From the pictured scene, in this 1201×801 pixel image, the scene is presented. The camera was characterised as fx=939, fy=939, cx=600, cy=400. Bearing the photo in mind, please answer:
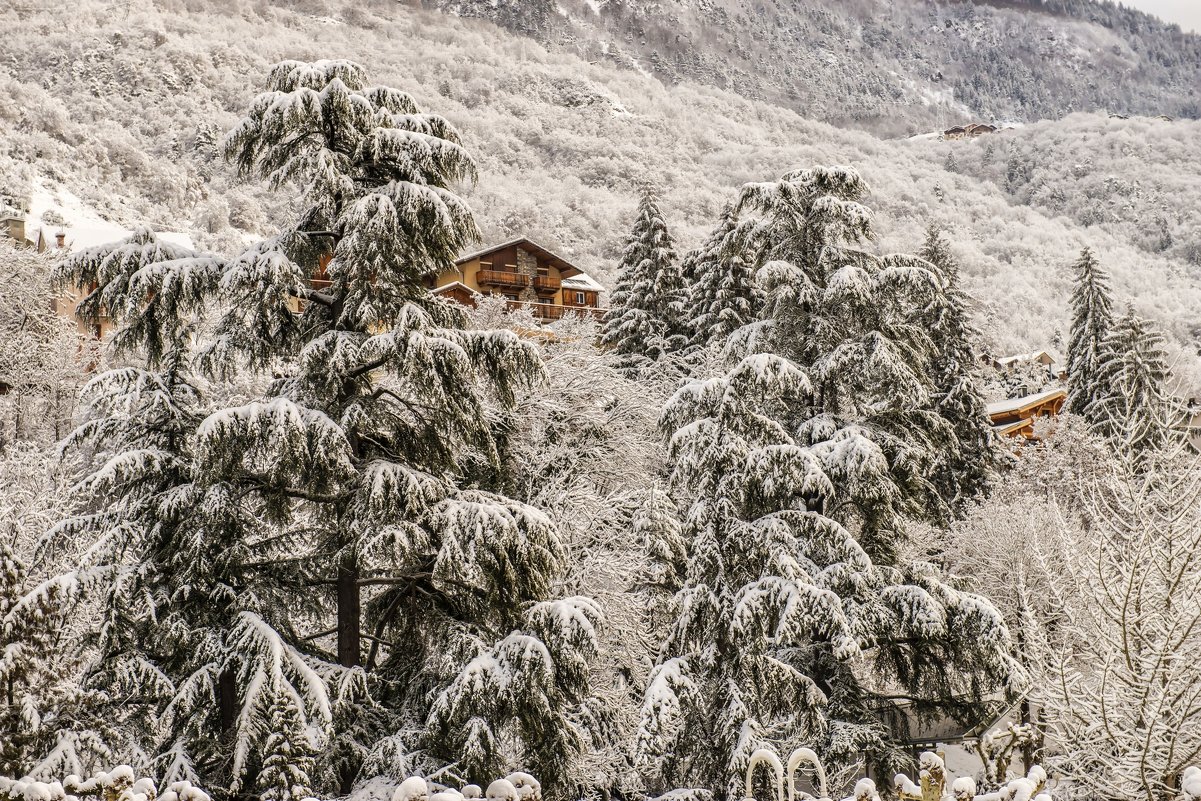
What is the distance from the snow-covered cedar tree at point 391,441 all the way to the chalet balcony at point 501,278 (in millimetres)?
36262

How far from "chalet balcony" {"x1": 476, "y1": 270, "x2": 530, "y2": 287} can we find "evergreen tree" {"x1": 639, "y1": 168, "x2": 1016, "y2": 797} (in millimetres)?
31619

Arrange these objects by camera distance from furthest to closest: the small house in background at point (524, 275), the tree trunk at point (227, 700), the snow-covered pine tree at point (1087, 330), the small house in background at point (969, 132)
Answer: the small house in background at point (969, 132) < the small house in background at point (524, 275) < the snow-covered pine tree at point (1087, 330) < the tree trunk at point (227, 700)

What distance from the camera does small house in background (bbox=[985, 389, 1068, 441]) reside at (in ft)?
163

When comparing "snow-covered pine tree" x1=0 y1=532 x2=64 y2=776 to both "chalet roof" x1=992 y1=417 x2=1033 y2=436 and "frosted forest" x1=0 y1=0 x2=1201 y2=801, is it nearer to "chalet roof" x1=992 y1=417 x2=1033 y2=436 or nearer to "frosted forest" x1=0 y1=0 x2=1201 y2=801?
"frosted forest" x1=0 y1=0 x2=1201 y2=801

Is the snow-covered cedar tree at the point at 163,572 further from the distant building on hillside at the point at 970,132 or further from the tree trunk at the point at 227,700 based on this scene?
the distant building on hillside at the point at 970,132

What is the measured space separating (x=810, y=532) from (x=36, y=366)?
2913cm

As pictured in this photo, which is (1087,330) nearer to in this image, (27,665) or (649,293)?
(649,293)

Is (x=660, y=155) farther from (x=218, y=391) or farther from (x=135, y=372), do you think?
(x=135, y=372)

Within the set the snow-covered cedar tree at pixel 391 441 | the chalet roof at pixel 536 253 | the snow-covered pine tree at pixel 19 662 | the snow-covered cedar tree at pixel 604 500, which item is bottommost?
the chalet roof at pixel 536 253

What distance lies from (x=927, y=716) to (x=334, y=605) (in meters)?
9.39

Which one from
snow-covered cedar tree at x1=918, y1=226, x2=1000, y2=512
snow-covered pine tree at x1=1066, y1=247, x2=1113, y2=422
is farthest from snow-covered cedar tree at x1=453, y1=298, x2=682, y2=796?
snow-covered pine tree at x1=1066, y1=247, x2=1113, y2=422

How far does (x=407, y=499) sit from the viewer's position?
28.3 ft

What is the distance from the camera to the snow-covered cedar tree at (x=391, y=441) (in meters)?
8.34

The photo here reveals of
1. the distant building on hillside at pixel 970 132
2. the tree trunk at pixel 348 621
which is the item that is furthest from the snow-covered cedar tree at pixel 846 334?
the distant building on hillside at pixel 970 132
